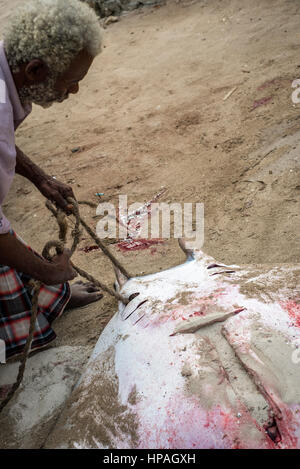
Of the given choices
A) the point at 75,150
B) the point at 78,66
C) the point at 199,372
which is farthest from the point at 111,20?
the point at 199,372

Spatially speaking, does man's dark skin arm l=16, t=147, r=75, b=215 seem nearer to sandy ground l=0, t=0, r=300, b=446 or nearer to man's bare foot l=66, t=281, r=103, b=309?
man's bare foot l=66, t=281, r=103, b=309

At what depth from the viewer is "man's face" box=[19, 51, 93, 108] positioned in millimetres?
1646

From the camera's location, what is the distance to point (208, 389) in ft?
4.50

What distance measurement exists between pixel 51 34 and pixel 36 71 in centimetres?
14

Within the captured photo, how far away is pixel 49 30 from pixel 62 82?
0.19 meters

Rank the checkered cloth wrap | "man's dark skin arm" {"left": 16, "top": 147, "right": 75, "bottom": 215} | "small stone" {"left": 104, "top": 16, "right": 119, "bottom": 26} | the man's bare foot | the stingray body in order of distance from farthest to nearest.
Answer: "small stone" {"left": 104, "top": 16, "right": 119, "bottom": 26}
the man's bare foot
"man's dark skin arm" {"left": 16, "top": 147, "right": 75, "bottom": 215}
the checkered cloth wrap
the stingray body

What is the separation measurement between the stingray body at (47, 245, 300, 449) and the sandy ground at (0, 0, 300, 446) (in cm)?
58

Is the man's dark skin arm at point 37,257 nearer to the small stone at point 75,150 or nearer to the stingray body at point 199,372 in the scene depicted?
the stingray body at point 199,372

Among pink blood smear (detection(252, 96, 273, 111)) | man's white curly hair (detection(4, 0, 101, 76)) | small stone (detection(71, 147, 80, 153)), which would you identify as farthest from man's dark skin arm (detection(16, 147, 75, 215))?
pink blood smear (detection(252, 96, 273, 111))

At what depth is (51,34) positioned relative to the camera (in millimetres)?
1562

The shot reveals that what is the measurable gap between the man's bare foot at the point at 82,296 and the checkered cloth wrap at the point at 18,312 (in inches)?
10.9

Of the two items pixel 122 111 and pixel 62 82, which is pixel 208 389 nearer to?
pixel 62 82

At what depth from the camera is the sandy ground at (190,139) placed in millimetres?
2828

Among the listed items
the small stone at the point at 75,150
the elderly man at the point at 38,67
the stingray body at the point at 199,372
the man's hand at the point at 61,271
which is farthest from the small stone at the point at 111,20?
the stingray body at the point at 199,372
